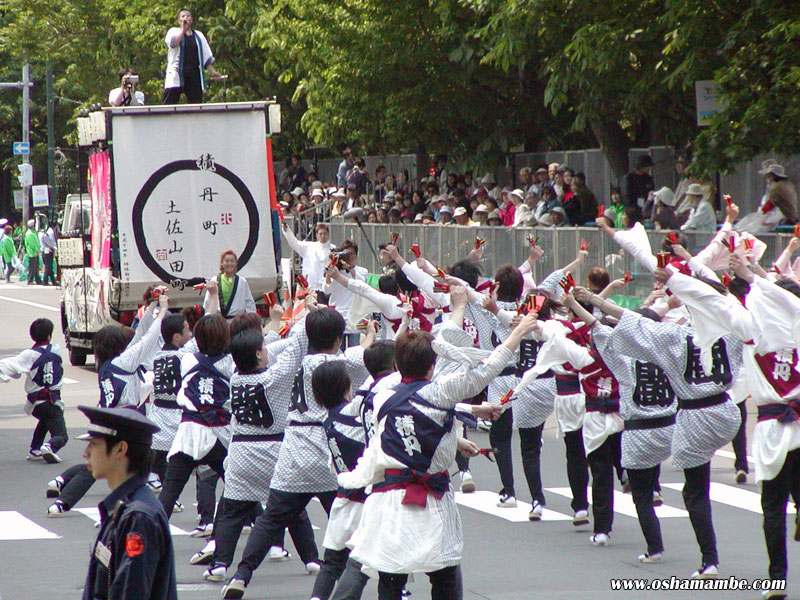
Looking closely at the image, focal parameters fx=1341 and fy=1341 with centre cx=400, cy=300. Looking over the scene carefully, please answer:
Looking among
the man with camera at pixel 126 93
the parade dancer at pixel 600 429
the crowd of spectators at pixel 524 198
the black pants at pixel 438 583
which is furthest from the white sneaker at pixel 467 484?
the man with camera at pixel 126 93

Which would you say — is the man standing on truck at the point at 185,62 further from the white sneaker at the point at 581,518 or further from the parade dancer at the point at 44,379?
the white sneaker at the point at 581,518

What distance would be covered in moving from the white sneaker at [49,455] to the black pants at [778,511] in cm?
783

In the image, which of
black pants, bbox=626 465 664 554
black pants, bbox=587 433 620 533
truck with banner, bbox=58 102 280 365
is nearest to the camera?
black pants, bbox=626 465 664 554

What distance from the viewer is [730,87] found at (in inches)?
674

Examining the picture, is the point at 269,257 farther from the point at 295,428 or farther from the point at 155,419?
the point at 295,428

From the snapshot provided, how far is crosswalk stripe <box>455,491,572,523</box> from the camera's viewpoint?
10.4 meters

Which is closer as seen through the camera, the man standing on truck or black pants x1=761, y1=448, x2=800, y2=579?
black pants x1=761, y1=448, x2=800, y2=579

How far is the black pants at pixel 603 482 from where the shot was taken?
367 inches

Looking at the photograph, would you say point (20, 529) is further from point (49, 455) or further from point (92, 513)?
point (49, 455)

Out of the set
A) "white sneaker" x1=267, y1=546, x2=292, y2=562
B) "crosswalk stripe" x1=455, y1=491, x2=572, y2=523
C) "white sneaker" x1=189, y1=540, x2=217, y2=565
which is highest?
"white sneaker" x1=189, y1=540, x2=217, y2=565

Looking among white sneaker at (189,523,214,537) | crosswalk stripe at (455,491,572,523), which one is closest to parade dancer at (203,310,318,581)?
white sneaker at (189,523,214,537)

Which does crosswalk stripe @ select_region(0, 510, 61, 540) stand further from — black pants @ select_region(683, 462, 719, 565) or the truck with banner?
the truck with banner

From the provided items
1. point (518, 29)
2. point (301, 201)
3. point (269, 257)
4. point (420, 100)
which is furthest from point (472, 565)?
point (301, 201)

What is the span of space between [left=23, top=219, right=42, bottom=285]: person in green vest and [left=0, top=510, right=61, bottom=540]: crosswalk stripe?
34668 mm
